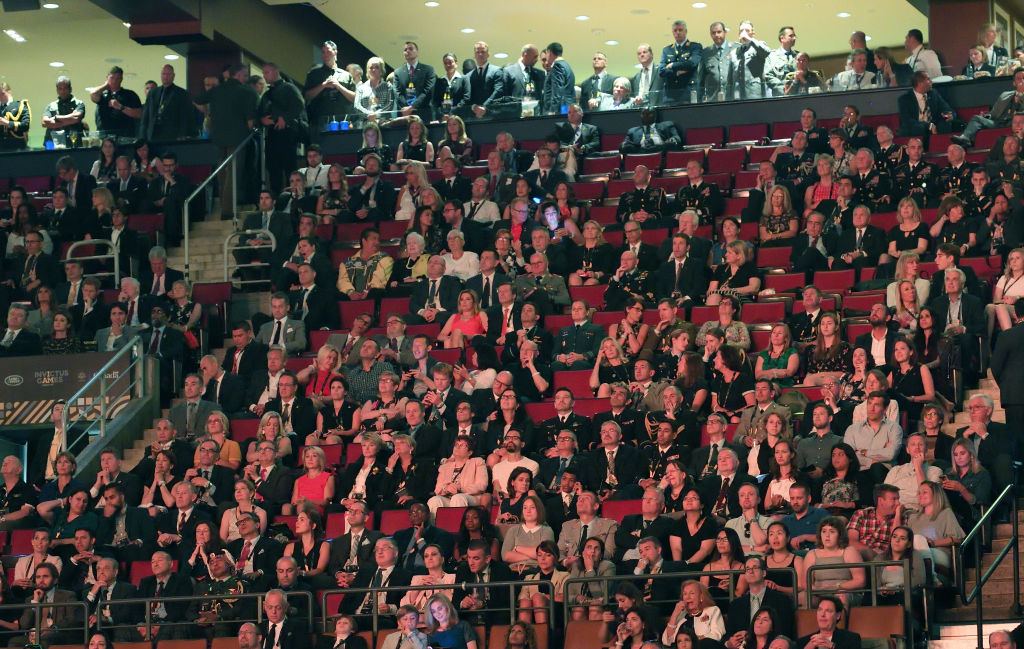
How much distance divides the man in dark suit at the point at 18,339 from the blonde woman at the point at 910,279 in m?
6.49

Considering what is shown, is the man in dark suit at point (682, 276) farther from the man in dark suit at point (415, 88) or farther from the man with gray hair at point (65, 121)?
the man with gray hair at point (65, 121)

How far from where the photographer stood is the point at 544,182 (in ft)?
48.0

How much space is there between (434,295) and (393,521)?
9.60 ft

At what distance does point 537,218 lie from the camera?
537 inches

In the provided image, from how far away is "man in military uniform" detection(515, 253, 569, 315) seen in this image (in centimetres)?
1255

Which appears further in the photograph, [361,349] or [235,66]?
[235,66]

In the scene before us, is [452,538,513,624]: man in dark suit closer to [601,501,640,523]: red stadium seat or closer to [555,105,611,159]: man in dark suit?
[601,501,640,523]: red stadium seat

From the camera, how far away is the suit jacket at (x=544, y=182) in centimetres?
1441

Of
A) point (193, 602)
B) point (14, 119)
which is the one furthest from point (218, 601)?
point (14, 119)

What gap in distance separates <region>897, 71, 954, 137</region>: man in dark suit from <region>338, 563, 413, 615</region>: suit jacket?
711 cm

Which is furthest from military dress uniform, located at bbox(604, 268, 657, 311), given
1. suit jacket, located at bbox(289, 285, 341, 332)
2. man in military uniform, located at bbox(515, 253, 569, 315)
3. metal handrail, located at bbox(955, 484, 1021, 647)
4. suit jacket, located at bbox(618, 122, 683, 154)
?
metal handrail, located at bbox(955, 484, 1021, 647)

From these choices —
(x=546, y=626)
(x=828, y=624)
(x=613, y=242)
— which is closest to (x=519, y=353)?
(x=613, y=242)

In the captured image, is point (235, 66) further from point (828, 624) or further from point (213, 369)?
point (828, 624)

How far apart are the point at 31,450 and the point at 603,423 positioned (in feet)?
22.1
